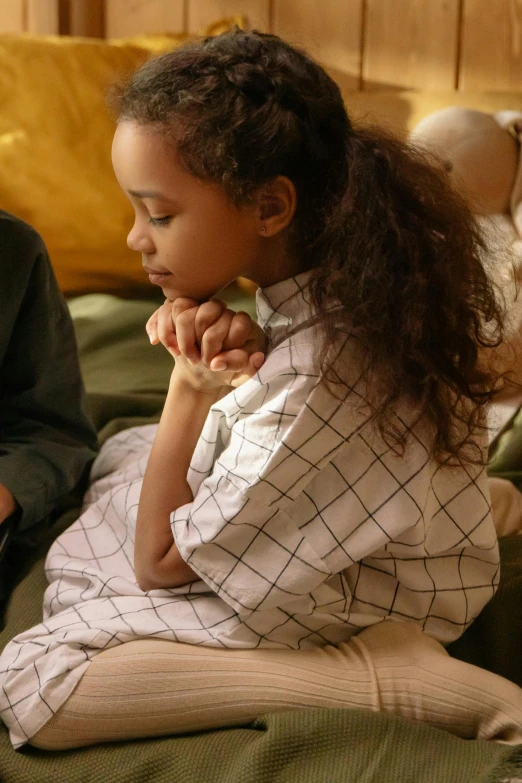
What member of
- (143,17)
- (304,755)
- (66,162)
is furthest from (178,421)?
(143,17)

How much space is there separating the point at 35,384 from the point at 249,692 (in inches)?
18.0

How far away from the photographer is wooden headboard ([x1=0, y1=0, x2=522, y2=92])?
1.72 metres

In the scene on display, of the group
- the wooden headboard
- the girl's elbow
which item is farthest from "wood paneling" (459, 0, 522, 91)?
the girl's elbow

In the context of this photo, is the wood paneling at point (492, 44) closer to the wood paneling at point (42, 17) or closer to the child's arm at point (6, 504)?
the wood paneling at point (42, 17)

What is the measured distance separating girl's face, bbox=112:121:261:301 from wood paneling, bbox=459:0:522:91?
120 cm

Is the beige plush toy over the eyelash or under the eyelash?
under

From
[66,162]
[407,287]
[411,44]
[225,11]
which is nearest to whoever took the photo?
[407,287]

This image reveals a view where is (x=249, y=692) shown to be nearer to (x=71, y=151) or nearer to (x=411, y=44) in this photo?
(x=71, y=151)

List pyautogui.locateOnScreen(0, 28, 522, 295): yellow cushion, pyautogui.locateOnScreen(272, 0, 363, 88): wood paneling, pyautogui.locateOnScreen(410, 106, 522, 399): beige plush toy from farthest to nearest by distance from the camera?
pyautogui.locateOnScreen(272, 0, 363, 88): wood paneling < pyautogui.locateOnScreen(0, 28, 522, 295): yellow cushion < pyautogui.locateOnScreen(410, 106, 522, 399): beige plush toy

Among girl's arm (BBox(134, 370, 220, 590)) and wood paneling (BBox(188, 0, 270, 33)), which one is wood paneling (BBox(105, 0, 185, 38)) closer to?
wood paneling (BBox(188, 0, 270, 33))

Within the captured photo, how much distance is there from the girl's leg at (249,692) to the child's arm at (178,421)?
0.07 meters

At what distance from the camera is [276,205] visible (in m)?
0.71

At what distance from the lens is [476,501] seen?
0.79 m

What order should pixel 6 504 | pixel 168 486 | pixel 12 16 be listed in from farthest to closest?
pixel 12 16, pixel 6 504, pixel 168 486
